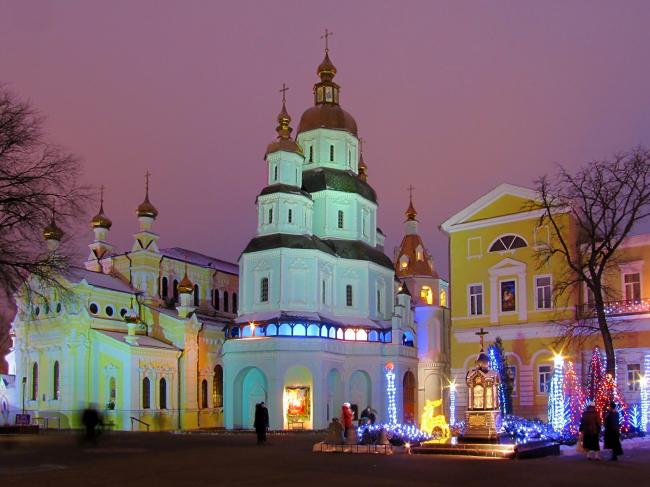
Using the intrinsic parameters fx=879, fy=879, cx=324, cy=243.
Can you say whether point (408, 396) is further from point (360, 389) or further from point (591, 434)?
point (591, 434)

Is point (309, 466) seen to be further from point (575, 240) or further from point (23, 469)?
point (575, 240)

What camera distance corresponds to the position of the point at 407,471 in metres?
19.2

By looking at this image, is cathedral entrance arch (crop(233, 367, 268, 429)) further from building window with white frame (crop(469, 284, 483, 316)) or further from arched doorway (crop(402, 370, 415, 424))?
building window with white frame (crop(469, 284, 483, 316))

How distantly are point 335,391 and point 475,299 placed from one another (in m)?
11.9

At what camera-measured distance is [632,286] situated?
125ft

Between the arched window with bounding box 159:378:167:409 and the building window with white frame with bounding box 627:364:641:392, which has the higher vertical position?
the building window with white frame with bounding box 627:364:641:392

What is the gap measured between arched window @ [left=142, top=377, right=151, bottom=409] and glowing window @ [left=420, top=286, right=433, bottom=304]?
2995 centimetres

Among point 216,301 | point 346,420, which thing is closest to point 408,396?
point 216,301

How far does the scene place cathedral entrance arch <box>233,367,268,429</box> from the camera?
163 feet

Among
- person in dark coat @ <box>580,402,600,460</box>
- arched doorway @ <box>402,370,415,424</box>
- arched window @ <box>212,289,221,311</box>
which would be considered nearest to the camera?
person in dark coat @ <box>580,402,600,460</box>

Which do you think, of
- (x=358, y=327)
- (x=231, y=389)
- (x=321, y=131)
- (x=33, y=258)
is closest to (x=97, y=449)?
(x=33, y=258)

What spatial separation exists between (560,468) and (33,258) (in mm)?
14477

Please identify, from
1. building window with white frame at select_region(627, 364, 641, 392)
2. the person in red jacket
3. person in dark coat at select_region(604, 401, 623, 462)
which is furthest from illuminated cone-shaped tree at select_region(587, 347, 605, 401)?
the person in red jacket

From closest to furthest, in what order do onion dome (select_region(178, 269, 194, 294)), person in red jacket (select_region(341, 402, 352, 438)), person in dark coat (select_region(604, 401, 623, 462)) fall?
person in dark coat (select_region(604, 401, 623, 462)) → person in red jacket (select_region(341, 402, 352, 438)) → onion dome (select_region(178, 269, 194, 294))
